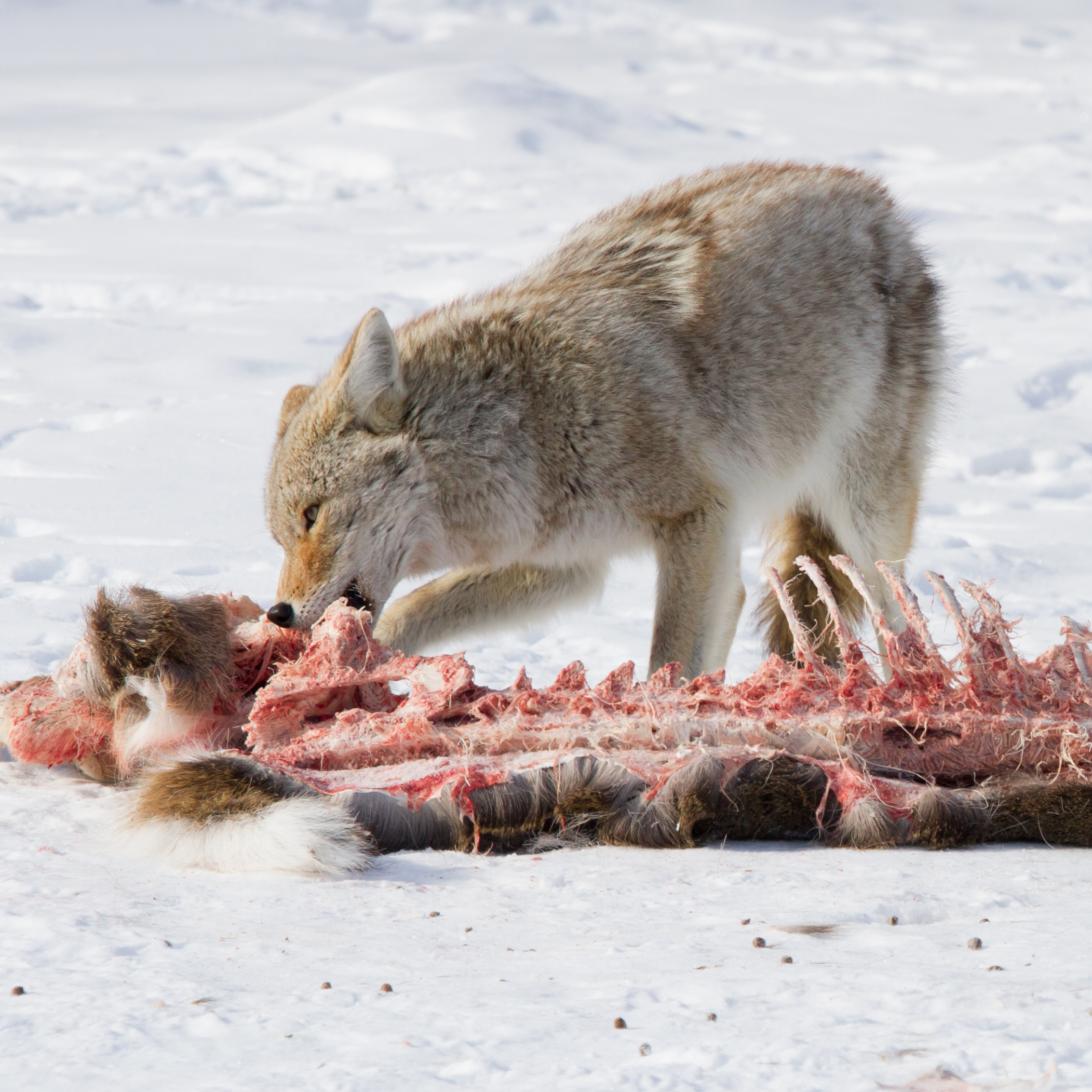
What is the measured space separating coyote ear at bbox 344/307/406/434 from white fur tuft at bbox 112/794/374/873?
2103 mm

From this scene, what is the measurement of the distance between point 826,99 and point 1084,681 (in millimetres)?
19704

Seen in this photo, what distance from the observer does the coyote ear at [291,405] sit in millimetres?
4652

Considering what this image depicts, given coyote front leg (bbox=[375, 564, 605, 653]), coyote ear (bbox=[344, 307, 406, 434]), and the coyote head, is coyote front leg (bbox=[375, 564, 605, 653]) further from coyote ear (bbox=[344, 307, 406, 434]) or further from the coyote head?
coyote ear (bbox=[344, 307, 406, 434])

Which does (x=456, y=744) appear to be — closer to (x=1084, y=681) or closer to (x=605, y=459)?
(x=1084, y=681)

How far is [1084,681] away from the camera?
2.87 meters

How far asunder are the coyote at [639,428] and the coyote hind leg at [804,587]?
0.02m

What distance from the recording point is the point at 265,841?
246 centimetres

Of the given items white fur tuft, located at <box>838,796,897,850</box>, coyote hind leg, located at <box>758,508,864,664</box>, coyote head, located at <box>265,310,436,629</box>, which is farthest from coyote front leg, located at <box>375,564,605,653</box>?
white fur tuft, located at <box>838,796,897,850</box>

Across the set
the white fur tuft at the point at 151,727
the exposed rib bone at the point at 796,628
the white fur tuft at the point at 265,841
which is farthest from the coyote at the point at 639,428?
the exposed rib bone at the point at 796,628

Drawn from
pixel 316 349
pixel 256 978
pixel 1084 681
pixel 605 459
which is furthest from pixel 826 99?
pixel 256 978

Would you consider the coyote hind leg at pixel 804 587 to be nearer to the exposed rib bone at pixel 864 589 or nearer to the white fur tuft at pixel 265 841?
the exposed rib bone at pixel 864 589

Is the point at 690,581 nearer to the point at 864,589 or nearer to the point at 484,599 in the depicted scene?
the point at 484,599

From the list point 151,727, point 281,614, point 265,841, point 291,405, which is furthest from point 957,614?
point 291,405

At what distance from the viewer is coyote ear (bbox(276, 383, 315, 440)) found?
4.65 meters
